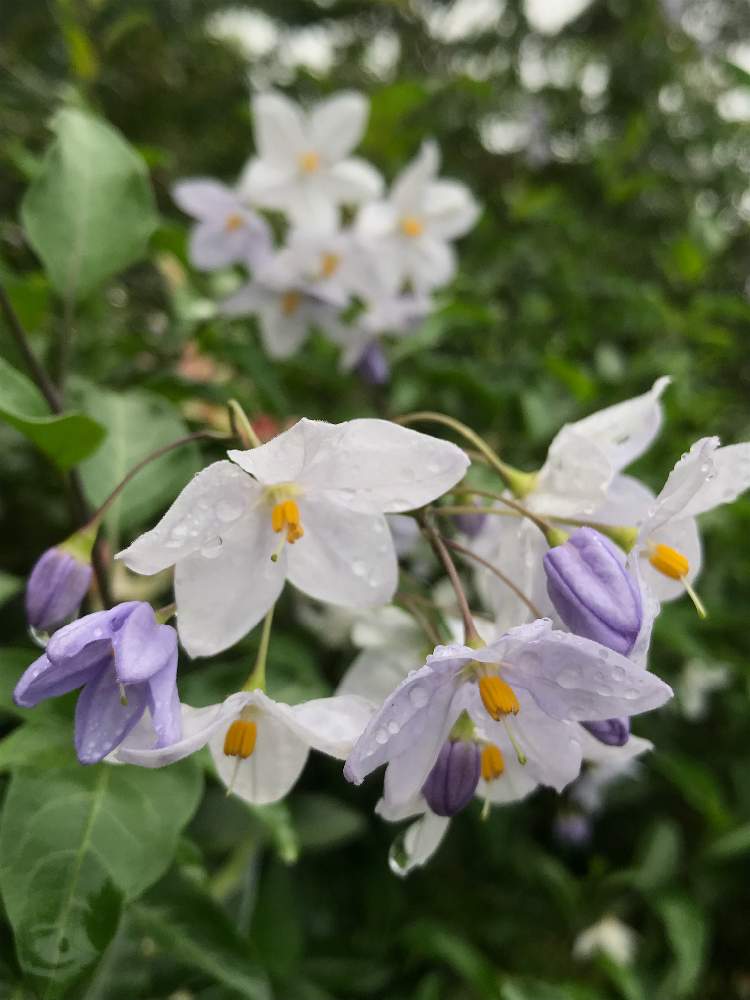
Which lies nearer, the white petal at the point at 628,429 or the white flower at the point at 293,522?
the white flower at the point at 293,522

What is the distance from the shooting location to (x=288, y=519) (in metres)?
0.82

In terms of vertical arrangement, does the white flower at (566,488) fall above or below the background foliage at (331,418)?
above

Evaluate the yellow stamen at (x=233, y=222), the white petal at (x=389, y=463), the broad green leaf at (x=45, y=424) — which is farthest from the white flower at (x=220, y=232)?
the white petal at (x=389, y=463)

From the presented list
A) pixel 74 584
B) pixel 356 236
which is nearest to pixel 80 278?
pixel 74 584

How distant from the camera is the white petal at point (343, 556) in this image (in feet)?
2.69

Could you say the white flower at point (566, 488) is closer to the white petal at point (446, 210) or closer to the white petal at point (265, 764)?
the white petal at point (265, 764)

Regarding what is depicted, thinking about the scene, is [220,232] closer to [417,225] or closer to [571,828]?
[417,225]

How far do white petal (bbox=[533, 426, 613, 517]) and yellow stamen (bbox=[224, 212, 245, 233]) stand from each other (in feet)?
3.32

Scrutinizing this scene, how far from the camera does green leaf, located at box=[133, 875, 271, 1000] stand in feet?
3.10

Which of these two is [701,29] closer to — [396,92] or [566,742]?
[396,92]

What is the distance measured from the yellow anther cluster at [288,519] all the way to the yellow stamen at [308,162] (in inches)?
46.5

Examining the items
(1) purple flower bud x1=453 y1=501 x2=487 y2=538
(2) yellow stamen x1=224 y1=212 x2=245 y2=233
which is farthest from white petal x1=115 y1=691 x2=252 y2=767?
(2) yellow stamen x1=224 y1=212 x2=245 y2=233

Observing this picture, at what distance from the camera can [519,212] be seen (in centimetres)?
250

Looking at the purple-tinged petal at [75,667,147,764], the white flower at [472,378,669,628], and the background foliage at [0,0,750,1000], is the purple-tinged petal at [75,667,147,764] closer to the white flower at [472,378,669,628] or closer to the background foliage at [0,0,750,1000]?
the background foliage at [0,0,750,1000]
